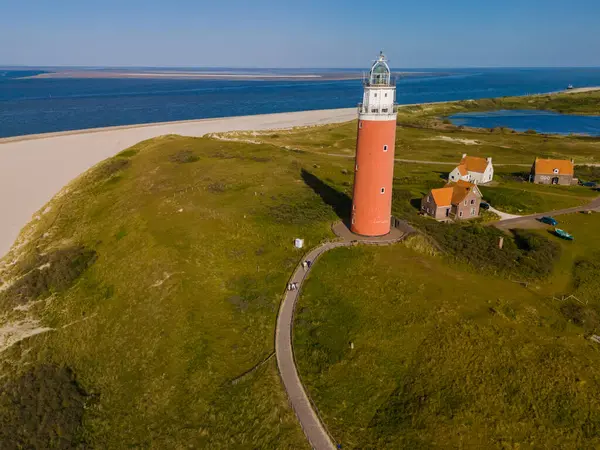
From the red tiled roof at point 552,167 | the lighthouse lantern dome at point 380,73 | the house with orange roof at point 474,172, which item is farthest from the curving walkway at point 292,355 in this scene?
the red tiled roof at point 552,167

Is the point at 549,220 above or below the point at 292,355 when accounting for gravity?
above

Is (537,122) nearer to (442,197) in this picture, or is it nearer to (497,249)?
(442,197)

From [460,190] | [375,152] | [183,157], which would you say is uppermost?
[375,152]

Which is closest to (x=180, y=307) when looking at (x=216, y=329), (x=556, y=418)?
(x=216, y=329)

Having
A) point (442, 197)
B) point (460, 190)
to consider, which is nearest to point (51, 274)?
point (442, 197)

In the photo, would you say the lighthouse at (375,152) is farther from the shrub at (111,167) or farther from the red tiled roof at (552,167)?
the shrub at (111,167)

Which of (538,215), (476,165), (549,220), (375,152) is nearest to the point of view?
(375,152)

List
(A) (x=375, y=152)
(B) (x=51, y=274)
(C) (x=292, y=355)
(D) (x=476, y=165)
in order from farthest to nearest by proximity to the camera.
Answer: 1. (D) (x=476, y=165)
2. (B) (x=51, y=274)
3. (A) (x=375, y=152)
4. (C) (x=292, y=355)
